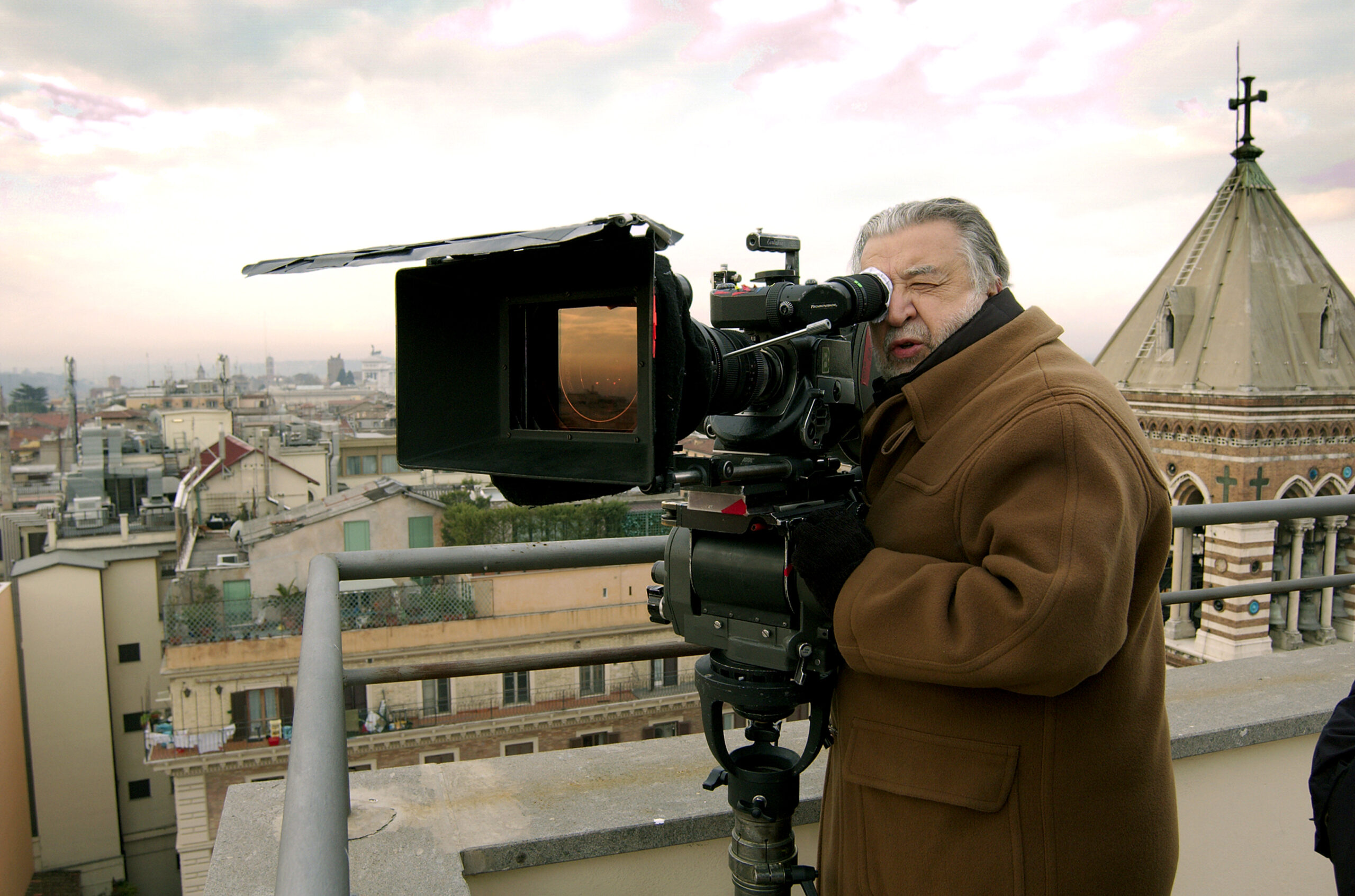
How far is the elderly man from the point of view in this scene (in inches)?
39.0

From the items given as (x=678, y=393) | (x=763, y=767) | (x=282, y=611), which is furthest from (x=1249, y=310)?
(x=282, y=611)

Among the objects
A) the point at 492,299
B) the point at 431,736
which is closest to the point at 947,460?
the point at 492,299

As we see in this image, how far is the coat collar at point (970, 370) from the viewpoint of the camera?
118 cm

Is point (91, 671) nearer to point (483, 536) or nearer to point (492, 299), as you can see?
point (483, 536)

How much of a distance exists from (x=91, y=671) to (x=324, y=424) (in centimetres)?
1284

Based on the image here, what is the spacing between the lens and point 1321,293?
46.8ft

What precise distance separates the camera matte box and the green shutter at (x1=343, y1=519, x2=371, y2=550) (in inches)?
680

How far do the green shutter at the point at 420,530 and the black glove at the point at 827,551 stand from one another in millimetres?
18496

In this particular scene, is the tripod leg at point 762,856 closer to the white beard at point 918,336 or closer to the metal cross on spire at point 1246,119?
the white beard at point 918,336

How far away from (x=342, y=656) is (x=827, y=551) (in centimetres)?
66

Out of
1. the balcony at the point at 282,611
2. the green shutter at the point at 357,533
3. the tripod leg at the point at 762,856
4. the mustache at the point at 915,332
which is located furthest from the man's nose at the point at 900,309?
the green shutter at the point at 357,533

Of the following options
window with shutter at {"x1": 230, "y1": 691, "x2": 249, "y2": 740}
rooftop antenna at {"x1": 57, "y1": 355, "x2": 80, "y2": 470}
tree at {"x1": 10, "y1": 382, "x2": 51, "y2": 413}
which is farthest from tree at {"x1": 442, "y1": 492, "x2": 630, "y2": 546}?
tree at {"x1": 10, "y1": 382, "x2": 51, "y2": 413}

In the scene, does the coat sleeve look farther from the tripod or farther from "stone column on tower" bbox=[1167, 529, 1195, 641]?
"stone column on tower" bbox=[1167, 529, 1195, 641]

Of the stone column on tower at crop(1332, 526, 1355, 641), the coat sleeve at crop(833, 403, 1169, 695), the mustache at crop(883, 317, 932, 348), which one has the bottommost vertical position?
the stone column on tower at crop(1332, 526, 1355, 641)
